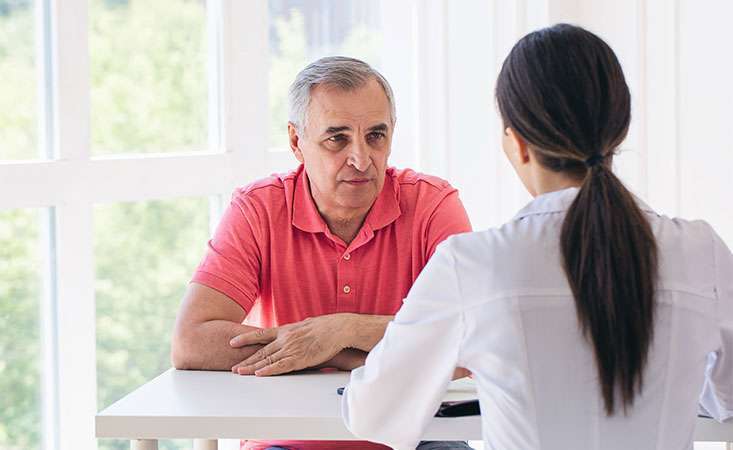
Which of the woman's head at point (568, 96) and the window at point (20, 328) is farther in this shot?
the window at point (20, 328)

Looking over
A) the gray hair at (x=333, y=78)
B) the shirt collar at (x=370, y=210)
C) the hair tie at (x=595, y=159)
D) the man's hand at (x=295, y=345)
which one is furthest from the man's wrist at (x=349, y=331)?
the hair tie at (x=595, y=159)

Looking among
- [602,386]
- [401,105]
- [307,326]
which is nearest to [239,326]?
[307,326]

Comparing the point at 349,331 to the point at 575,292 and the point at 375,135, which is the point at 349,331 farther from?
the point at 575,292

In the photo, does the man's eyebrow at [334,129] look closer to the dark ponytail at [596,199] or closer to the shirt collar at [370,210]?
the shirt collar at [370,210]

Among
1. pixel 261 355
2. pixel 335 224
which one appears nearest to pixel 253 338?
pixel 261 355

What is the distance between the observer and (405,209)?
237cm

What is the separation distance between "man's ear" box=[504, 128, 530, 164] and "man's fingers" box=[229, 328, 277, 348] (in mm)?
772

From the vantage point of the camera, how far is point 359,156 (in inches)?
90.5

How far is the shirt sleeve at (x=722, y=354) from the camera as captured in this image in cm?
145

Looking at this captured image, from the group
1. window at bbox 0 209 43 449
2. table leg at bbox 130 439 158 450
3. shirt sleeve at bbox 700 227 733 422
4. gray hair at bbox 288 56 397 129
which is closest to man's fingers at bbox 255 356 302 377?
table leg at bbox 130 439 158 450

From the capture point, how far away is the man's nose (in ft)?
7.54

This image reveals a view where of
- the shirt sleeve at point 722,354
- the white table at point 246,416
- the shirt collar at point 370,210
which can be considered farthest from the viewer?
the shirt collar at point 370,210

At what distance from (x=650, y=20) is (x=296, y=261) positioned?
1557 millimetres

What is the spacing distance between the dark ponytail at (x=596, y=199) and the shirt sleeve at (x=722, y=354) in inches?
5.2
